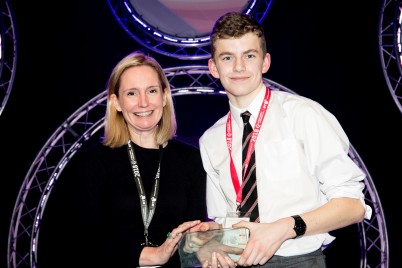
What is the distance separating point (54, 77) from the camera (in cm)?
517

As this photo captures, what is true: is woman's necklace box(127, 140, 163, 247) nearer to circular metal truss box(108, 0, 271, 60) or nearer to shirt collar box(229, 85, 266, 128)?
shirt collar box(229, 85, 266, 128)

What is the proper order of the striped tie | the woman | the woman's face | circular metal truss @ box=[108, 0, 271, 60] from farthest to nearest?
circular metal truss @ box=[108, 0, 271, 60], the woman's face, the woman, the striped tie

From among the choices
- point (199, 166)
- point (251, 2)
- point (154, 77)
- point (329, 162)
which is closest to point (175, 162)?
point (199, 166)

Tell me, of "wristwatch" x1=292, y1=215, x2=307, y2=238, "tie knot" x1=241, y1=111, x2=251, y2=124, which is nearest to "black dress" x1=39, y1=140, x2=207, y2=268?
"tie knot" x1=241, y1=111, x2=251, y2=124

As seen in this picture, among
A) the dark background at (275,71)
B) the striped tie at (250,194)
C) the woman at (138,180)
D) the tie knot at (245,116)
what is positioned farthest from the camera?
the dark background at (275,71)

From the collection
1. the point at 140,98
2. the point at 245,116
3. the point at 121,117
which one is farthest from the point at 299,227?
the point at 121,117

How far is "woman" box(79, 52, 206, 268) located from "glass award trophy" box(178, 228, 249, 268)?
231mm

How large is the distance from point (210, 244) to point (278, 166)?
49 cm

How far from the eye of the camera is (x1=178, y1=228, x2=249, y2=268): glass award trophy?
1.99 meters

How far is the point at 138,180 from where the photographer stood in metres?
2.65

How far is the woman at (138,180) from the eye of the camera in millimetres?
2551

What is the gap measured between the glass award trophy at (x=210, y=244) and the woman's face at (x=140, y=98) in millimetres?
841

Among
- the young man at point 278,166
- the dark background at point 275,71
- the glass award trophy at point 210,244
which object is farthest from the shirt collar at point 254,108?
the dark background at point 275,71

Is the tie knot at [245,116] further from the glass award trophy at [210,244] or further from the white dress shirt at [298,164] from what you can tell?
the glass award trophy at [210,244]
